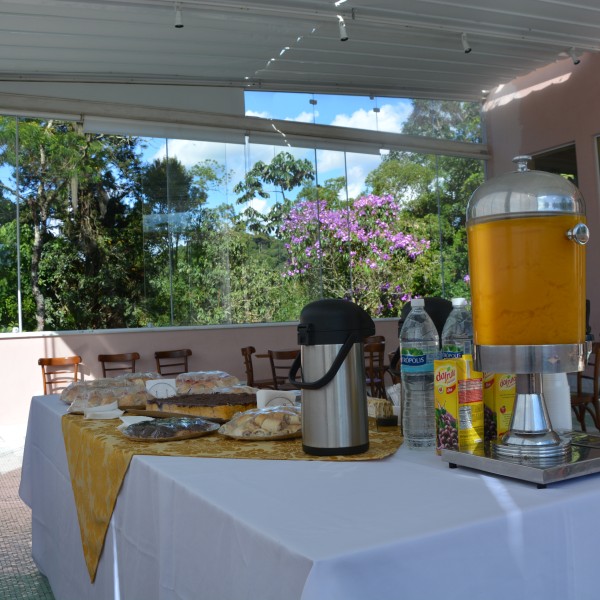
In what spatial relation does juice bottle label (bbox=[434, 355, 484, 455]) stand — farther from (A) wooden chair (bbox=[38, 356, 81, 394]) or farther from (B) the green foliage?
(B) the green foliage

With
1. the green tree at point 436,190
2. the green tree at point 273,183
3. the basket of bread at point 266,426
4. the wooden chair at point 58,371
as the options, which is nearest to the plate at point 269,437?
the basket of bread at point 266,426

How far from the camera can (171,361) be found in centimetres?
786

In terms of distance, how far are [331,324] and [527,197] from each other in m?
0.43

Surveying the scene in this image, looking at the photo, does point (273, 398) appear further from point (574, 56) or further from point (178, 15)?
point (574, 56)

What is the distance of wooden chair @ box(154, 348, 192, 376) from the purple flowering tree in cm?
176

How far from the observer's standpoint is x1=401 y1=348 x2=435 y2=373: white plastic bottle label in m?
1.39

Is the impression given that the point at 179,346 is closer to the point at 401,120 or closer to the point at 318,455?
the point at 401,120

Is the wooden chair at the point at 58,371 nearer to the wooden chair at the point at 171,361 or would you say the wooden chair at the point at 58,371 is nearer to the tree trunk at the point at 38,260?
the tree trunk at the point at 38,260

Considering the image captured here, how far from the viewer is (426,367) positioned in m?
1.40

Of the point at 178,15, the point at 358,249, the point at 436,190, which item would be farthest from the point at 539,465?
the point at 436,190

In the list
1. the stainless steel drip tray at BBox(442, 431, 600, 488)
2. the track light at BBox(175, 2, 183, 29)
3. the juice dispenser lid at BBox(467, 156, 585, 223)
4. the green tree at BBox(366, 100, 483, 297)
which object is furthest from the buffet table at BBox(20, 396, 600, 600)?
the green tree at BBox(366, 100, 483, 297)

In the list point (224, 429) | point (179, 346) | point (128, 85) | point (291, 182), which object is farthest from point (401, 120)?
point (224, 429)

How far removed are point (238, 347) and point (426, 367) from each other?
686 centimetres

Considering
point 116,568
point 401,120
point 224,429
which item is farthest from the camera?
point 401,120
